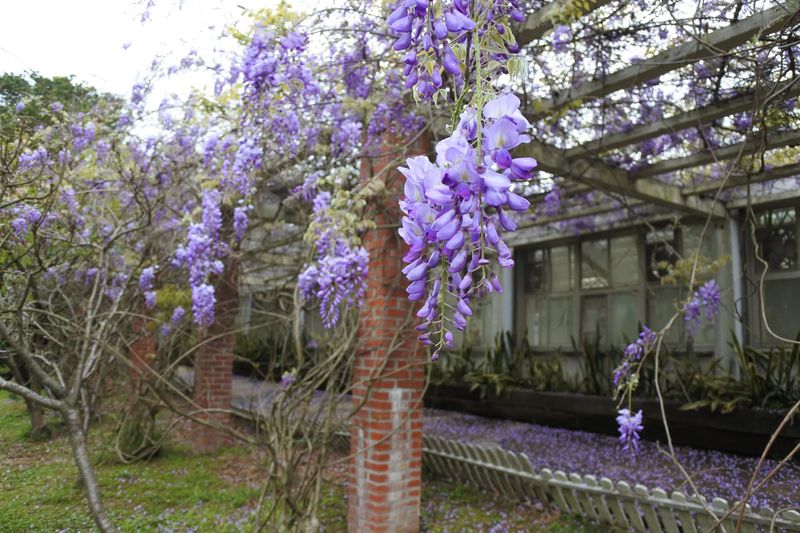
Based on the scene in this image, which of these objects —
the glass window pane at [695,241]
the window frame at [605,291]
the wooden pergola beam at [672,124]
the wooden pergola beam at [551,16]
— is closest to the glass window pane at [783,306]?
the window frame at [605,291]

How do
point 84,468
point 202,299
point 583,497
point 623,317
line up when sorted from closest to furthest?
point 84,468 → point 583,497 → point 202,299 → point 623,317

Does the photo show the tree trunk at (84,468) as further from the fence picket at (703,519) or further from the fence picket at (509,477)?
the fence picket at (703,519)

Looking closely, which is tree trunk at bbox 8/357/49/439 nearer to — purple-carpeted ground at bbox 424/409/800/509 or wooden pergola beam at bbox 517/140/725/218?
wooden pergola beam at bbox 517/140/725/218

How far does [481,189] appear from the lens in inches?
36.1

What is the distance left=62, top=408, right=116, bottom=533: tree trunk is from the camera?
2.62m

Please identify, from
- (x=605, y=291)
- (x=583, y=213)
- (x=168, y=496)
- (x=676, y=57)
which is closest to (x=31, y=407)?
(x=168, y=496)

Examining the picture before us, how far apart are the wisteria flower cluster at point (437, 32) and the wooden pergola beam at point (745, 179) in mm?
4232

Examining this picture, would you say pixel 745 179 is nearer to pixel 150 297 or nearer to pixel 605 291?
pixel 605 291

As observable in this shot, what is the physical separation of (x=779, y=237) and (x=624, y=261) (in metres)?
1.98

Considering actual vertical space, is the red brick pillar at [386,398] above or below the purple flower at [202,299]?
below

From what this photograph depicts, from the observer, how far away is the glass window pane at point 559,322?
28.9 feet

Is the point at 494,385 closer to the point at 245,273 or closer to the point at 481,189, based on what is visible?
the point at 245,273

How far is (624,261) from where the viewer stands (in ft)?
27.1

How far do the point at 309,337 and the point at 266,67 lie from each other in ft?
21.4
